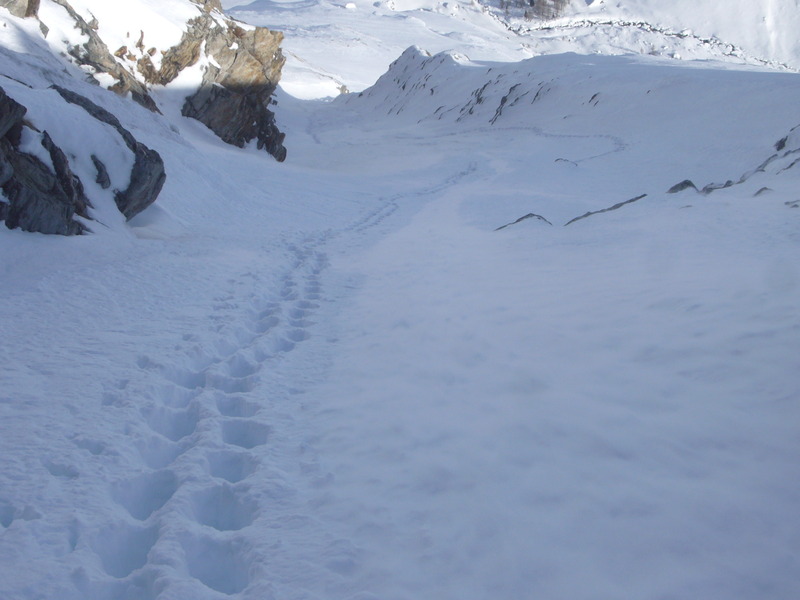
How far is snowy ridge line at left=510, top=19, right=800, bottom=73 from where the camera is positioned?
74625mm

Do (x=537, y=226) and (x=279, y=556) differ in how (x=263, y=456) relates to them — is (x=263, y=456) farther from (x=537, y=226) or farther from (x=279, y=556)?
(x=537, y=226)

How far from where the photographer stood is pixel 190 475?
3.15 metres

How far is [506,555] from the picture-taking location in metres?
2.59

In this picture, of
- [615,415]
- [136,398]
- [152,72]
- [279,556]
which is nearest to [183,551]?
[279,556]

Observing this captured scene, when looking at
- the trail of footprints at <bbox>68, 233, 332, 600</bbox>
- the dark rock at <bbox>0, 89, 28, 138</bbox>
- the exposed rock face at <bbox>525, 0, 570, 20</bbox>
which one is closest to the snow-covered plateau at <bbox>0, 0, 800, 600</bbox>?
the trail of footprints at <bbox>68, 233, 332, 600</bbox>

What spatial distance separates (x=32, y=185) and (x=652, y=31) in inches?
3269

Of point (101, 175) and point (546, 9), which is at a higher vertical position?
point (546, 9)

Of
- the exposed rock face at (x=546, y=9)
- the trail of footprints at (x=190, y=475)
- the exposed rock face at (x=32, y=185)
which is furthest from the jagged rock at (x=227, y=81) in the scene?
the exposed rock face at (x=546, y=9)

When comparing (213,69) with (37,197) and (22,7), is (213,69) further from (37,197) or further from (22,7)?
(37,197)

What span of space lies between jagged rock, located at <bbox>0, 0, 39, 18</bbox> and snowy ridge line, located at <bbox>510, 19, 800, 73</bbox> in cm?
7478

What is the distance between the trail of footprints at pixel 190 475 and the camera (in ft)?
8.54

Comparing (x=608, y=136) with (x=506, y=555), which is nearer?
(x=506, y=555)

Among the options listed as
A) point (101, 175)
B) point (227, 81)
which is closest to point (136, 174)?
point (101, 175)

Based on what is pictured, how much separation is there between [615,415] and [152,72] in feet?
64.8
